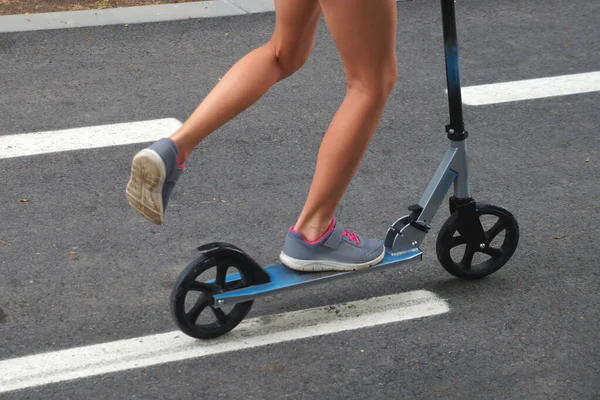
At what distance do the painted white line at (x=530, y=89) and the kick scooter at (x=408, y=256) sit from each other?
2028mm

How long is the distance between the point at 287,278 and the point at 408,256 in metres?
0.50

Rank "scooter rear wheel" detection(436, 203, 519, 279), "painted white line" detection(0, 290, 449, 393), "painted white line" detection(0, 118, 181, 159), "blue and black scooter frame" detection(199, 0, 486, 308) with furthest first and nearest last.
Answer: "painted white line" detection(0, 118, 181, 159) → "scooter rear wheel" detection(436, 203, 519, 279) → "blue and black scooter frame" detection(199, 0, 486, 308) → "painted white line" detection(0, 290, 449, 393)

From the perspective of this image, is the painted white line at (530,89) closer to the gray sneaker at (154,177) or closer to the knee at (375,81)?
the knee at (375,81)

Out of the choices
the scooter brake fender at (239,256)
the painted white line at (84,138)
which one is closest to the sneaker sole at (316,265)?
the scooter brake fender at (239,256)

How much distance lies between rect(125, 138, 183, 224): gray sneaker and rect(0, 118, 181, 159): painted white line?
2001mm

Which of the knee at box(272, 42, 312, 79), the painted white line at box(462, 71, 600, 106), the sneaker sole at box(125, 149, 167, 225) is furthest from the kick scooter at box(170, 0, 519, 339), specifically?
the painted white line at box(462, 71, 600, 106)

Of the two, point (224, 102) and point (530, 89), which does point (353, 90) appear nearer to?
point (224, 102)

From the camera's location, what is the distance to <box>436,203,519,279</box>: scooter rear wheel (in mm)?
3668

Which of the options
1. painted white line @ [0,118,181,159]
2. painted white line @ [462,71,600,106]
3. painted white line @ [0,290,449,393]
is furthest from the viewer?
painted white line @ [462,71,600,106]

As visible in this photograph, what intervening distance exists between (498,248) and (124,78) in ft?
9.79

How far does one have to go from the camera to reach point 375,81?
321 centimetres

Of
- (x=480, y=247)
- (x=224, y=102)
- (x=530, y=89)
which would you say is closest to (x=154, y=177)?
(x=224, y=102)

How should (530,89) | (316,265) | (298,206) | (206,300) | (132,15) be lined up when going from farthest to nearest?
1. (132,15)
2. (530,89)
3. (298,206)
4. (316,265)
5. (206,300)

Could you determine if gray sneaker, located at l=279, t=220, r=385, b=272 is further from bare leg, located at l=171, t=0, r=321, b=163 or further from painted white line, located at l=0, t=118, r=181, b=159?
painted white line, located at l=0, t=118, r=181, b=159
